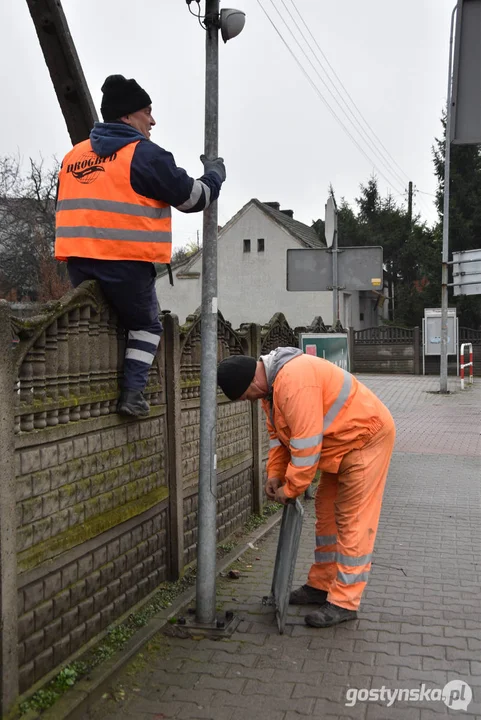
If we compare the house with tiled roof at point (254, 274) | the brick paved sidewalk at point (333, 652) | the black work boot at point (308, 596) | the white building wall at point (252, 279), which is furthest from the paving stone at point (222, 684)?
the white building wall at point (252, 279)

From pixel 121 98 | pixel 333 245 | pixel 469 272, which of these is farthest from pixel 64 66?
pixel 469 272

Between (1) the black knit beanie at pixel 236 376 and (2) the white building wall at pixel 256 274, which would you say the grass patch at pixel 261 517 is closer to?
(1) the black knit beanie at pixel 236 376

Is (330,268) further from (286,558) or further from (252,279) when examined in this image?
(252,279)

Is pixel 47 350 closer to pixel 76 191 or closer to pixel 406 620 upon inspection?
pixel 76 191

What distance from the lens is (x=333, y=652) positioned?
173 inches

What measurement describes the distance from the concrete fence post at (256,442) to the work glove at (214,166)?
2826mm

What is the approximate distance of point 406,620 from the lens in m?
4.89

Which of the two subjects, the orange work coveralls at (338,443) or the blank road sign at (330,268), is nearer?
the orange work coveralls at (338,443)

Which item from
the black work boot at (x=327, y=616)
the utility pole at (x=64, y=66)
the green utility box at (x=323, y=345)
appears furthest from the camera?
the green utility box at (x=323, y=345)

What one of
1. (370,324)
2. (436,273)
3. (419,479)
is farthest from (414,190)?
(419,479)

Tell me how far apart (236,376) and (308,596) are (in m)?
1.54

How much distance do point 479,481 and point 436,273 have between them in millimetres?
30947

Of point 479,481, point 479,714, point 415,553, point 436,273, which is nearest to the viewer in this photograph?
point 479,714

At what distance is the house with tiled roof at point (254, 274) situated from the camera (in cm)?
4419
